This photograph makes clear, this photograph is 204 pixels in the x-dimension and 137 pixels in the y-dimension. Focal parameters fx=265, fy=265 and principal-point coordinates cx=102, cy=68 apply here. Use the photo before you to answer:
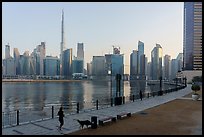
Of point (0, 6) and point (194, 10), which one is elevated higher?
point (194, 10)

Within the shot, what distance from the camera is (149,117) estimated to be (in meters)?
23.0

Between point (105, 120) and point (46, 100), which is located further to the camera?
point (46, 100)

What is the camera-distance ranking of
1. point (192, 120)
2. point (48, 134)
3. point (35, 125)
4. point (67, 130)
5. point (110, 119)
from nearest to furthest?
point (48, 134), point (67, 130), point (35, 125), point (110, 119), point (192, 120)

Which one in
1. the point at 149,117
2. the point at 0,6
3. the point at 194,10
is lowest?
the point at 149,117

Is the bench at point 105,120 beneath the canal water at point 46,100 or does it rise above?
above

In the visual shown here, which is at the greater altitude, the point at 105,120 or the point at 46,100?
the point at 105,120

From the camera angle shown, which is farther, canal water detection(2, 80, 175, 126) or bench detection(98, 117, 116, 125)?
canal water detection(2, 80, 175, 126)

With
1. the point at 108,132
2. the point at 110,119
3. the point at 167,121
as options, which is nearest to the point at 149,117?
the point at 167,121

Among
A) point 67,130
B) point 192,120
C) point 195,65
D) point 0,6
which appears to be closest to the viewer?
point 0,6

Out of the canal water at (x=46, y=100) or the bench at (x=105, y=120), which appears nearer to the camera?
the bench at (x=105, y=120)

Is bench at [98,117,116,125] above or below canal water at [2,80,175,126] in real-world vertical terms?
above

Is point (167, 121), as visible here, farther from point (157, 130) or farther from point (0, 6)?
point (0, 6)

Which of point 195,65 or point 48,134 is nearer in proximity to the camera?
point 48,134

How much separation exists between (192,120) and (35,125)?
12346 mm
